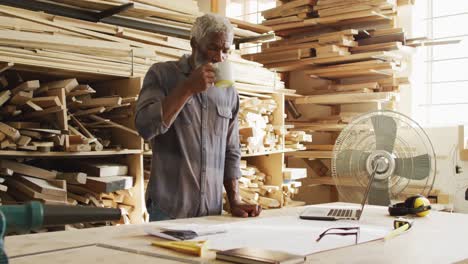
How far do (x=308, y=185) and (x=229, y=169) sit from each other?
2.80 metres

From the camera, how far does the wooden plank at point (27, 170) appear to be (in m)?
3.13

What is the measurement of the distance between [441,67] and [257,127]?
2.07 meters

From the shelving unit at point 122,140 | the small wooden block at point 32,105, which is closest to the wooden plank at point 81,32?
the shelving unit at point 122,140

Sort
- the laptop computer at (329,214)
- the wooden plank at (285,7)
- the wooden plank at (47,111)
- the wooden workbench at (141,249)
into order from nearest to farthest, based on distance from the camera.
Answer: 1. the wooden workbench at (141,249)
2. the laptop computer at (329,214)
3. the wooden plank at (47,111)
4. the wooden plank at (285,7)

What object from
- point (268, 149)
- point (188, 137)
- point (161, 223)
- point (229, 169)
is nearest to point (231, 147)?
point (229, 169)

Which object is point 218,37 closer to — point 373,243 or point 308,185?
point 373,243

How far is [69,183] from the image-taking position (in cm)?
335

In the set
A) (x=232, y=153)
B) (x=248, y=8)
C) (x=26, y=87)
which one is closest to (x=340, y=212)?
(x=232, y=153)

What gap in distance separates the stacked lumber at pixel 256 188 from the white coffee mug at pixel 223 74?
231cm

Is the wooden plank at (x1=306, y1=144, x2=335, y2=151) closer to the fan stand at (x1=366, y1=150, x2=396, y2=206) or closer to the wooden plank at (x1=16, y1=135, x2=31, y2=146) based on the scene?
the fan stand at (x1=366, y1=150, x2=396, y2=206)

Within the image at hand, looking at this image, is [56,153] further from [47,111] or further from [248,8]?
[248,8]

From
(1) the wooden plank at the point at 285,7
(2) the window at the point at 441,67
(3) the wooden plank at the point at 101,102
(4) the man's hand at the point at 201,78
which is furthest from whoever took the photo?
(1) the wooden plank at the point at 285,7

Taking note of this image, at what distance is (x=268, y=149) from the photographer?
4.65 meters

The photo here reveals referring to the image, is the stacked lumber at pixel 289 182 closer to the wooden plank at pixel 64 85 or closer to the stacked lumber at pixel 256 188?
the stacked lumber at pixel 256 188
